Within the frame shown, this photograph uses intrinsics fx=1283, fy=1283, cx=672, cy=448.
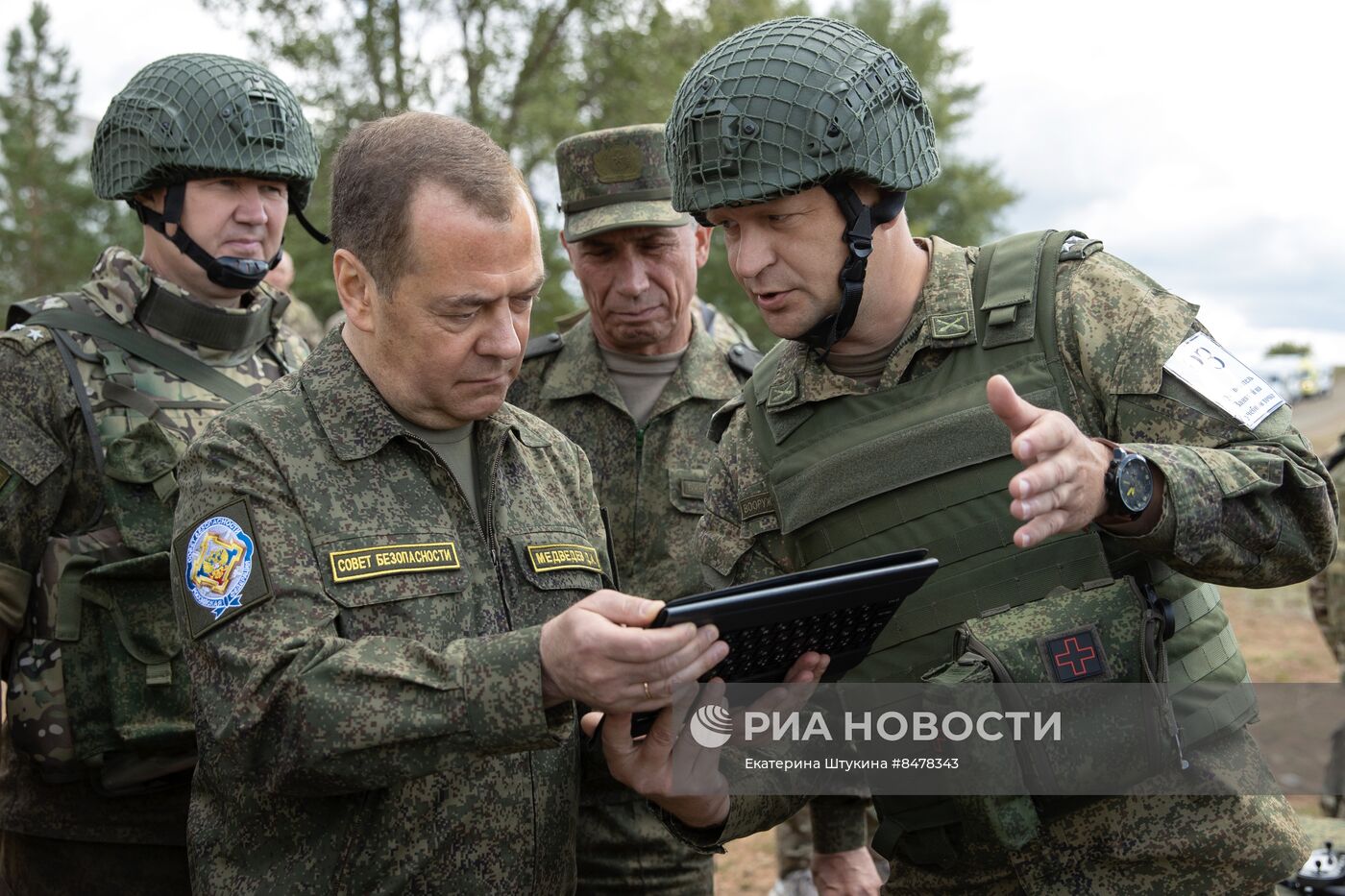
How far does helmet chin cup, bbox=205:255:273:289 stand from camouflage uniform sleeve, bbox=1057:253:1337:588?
226 centimetres

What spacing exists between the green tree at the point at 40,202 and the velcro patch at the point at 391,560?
27.0 meters

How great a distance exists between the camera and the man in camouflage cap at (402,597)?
2180 millimetres

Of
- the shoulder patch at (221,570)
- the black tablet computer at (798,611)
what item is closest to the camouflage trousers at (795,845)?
the black tablet computer at (798,611)

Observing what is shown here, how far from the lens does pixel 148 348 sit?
3594 mm

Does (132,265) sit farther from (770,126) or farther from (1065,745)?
(1065,745)

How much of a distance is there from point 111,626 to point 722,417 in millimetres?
1706

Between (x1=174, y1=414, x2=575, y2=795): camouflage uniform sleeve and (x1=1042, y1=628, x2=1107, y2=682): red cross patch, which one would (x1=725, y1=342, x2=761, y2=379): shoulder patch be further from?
(x1=174, y1=414, x2=575, y2=795): camouflage uniform sleeve

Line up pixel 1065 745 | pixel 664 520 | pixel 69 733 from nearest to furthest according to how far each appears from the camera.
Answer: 1. pixel 1065 745
2. pixel 69 733
3. pixel 664 520

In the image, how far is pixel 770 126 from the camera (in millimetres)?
2643

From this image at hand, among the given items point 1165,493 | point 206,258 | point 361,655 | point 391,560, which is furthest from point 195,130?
point 1165,493

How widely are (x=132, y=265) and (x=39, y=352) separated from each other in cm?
37

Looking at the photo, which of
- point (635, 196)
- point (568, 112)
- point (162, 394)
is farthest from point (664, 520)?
point (568, 112)

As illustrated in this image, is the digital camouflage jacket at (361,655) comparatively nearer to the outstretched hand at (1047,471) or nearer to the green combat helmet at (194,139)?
the outstretched hand at (1047,471)

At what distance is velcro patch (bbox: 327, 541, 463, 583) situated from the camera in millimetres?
2369
